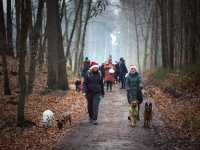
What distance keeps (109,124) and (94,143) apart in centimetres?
253

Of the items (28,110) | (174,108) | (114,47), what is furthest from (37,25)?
(114,47)

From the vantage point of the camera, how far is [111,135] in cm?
839

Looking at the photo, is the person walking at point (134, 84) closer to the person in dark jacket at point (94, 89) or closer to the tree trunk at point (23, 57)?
the person in dark jacket at point (94, 89)

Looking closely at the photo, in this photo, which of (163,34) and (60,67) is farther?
(163,34)

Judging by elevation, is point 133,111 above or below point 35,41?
below

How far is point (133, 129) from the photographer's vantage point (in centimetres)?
915

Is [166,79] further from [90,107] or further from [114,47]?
[114,47]

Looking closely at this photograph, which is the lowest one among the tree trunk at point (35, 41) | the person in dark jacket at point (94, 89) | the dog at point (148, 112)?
the dog at point (148, 112)

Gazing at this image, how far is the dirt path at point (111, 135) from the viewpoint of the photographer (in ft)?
24.1

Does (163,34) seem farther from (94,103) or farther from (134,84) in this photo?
(94,103)

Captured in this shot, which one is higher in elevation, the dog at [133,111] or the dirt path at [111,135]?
the dog at [133,111]

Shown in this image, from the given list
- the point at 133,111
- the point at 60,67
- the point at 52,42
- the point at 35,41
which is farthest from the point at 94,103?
the point at 60,67

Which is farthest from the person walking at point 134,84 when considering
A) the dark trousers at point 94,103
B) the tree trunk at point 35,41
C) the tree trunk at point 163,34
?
the tree trunk at point 163,34

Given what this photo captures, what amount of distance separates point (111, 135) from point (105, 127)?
1.17 metres
